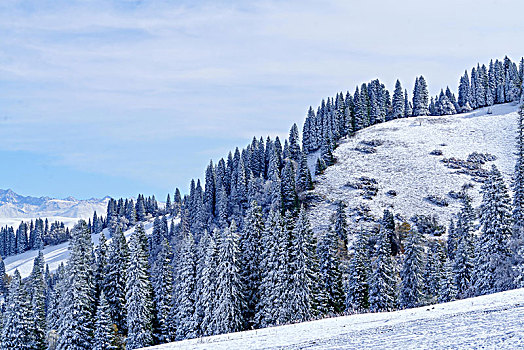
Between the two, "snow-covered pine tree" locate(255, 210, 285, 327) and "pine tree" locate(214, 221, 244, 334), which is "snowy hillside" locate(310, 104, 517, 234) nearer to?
"snow-covered pine tree" locate(255, 210, 285, 327)

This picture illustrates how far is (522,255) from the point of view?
36.7 metres

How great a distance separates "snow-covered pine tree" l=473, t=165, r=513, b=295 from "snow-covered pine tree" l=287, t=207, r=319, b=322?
15.5 metres

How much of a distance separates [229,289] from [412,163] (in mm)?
77036

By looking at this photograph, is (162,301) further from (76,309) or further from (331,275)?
(331,275)

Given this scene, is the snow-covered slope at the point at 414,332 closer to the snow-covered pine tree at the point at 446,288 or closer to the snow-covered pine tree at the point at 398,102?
the snow-covered pine tree at the point at 446,288

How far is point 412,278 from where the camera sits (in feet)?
166

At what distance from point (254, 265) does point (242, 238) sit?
4.11 meters

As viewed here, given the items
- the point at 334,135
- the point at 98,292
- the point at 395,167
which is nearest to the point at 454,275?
the point at 98,292

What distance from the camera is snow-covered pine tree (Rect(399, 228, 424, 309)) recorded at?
50156mm

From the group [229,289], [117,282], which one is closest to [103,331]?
[117,282]

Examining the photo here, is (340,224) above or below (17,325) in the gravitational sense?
above

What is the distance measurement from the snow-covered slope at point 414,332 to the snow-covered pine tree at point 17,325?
103 feet

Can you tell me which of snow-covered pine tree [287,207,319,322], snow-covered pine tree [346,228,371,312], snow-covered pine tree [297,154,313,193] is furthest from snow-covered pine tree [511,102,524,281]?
snow-covered pine tree [297,154,313,193]

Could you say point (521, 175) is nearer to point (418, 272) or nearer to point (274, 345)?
point (418, 272)
